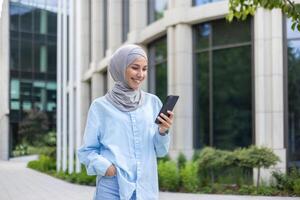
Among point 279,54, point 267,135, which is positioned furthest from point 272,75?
point 267,135

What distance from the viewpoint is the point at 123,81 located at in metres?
3.04

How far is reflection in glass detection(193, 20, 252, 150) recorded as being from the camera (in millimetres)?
16516

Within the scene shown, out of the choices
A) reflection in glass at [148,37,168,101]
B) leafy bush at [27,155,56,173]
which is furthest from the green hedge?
leafy bush at [27,155,56,173]

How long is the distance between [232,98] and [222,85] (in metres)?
0.53

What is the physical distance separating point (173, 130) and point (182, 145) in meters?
0.64

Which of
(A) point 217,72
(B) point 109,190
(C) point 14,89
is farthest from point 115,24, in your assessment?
(B) point 109,190

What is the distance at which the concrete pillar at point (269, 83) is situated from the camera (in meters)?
15.0

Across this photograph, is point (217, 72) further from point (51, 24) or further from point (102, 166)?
point (51, 24)

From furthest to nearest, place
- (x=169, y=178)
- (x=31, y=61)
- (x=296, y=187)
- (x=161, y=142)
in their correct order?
(x=31, y=61) → (x=169, y=178) → (x=296, y=187) → (x=161, y=142)

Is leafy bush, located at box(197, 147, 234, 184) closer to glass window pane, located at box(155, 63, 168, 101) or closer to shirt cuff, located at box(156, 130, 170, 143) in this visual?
glass window pane, located at box(155, 63, 168, 101)

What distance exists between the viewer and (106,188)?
3.03 meters

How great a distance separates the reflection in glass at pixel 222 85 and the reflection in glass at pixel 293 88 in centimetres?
132

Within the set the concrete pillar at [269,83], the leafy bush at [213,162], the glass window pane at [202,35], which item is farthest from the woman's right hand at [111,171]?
the glass window pane at [202,35]

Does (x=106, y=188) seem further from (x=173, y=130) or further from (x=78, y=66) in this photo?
(x=78, y=66)
